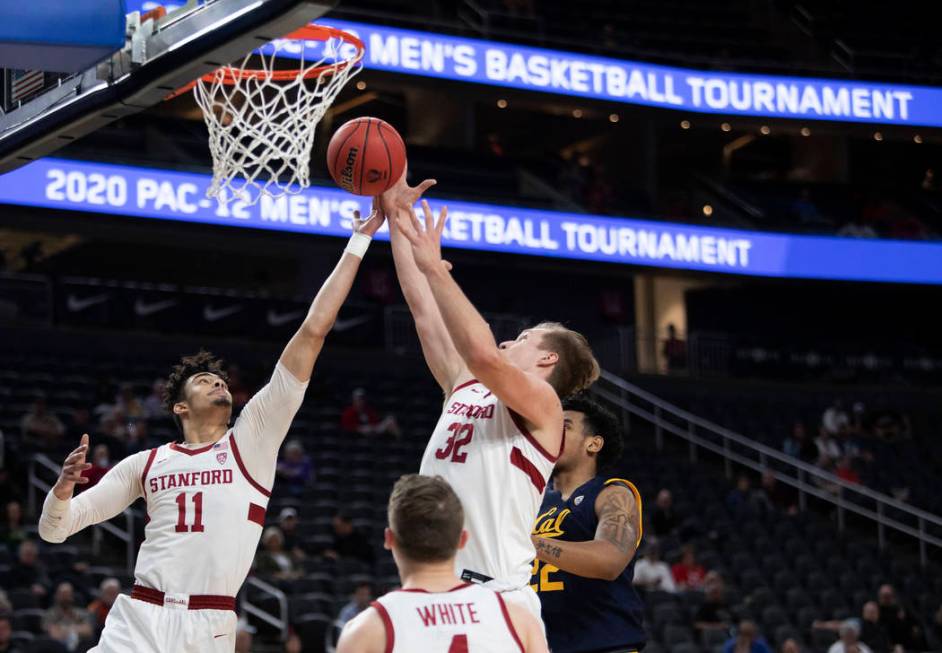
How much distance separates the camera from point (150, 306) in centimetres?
2100

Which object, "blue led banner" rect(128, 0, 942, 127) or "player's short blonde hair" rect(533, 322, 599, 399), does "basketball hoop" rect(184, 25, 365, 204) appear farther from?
"blue led banner" rect(128, 0, 942, 127)

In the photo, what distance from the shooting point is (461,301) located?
4.76m

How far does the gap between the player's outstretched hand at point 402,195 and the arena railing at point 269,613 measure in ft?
25.0

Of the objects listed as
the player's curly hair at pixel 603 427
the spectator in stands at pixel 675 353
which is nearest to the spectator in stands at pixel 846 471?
the spectator in stands at pixel 675 353

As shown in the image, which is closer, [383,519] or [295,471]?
A: [383,519]

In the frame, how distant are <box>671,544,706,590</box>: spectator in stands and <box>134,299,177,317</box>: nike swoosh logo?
8579mm

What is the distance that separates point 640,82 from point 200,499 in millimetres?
20079

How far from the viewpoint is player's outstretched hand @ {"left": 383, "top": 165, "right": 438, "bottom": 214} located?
5.32 meters

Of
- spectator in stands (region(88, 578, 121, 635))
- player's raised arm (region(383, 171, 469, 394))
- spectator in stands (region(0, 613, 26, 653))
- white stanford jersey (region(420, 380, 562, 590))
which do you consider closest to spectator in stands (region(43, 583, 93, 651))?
spectator in stands (region(88, 578, 121, 635))

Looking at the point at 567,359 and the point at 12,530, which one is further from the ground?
the point at 567,359

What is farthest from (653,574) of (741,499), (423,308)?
(423,308)

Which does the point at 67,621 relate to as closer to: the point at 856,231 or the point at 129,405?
the point at 129,405

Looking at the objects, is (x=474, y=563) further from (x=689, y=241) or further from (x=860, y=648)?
(x=689, y=241)

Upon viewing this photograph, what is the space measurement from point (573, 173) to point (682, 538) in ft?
31.5
